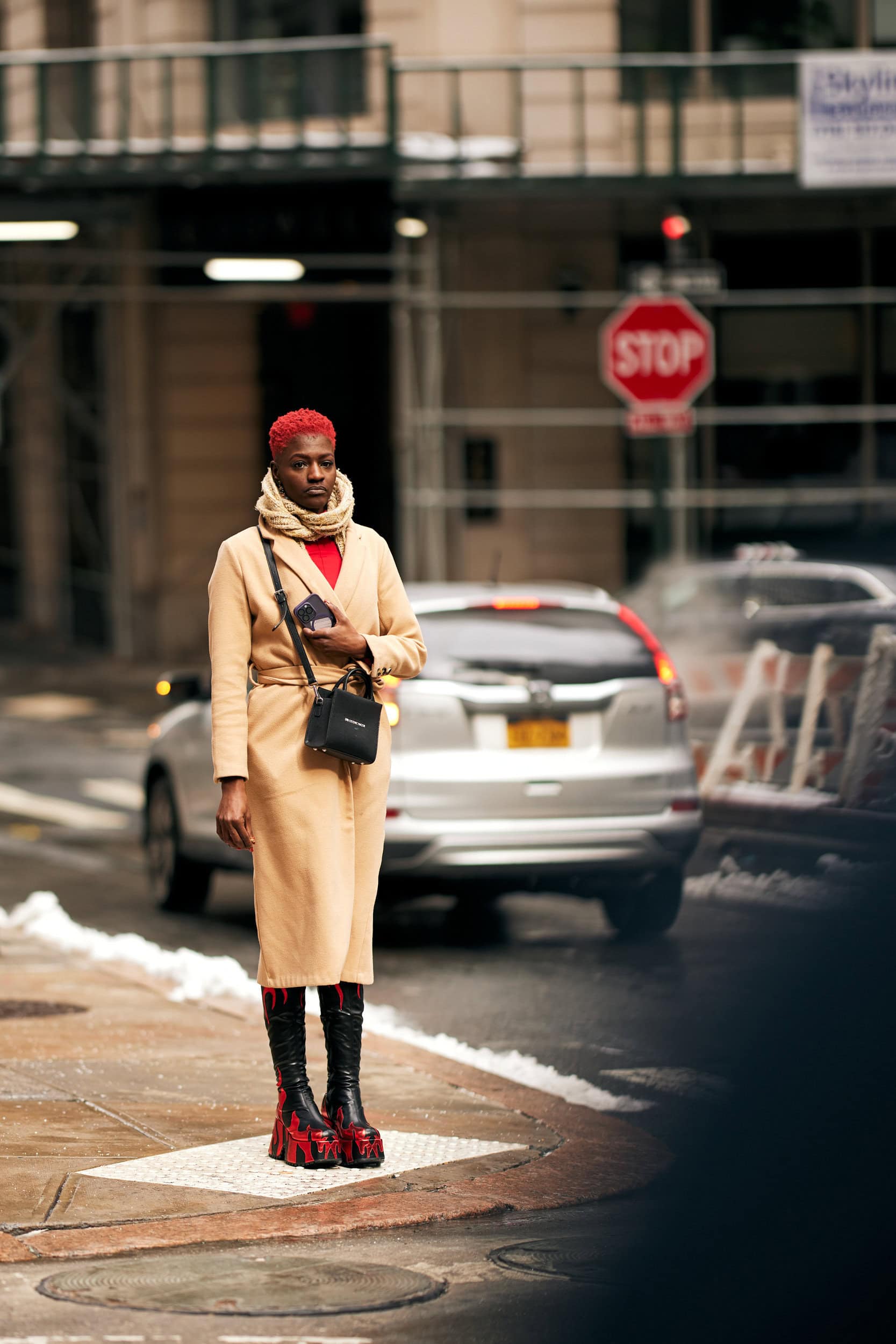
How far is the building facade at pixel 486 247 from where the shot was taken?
22.7 m

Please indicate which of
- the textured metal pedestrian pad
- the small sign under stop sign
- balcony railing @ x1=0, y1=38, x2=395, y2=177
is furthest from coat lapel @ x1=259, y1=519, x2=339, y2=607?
balcony railing @ x1=0, y1=38, x2=395, y2=177

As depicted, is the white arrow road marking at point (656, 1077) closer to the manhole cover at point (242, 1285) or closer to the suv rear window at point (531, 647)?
the manhole cover at point (242, 1285)

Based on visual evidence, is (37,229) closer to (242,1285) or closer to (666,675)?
(666,675)

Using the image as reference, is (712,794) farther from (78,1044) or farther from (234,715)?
(234,715)

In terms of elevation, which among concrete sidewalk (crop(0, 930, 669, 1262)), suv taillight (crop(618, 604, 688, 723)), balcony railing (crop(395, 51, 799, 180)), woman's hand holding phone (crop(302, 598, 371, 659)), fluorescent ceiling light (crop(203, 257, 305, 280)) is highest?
balcony railing (crop(395, 51, 799, 180))

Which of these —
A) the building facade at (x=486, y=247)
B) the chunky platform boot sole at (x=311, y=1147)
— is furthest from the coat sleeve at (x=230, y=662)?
the building facade at (x=486, y=247)

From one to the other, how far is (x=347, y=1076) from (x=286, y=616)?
3.98 feet

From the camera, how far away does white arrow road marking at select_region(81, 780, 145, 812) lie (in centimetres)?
1546

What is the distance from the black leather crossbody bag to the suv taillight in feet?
14.1

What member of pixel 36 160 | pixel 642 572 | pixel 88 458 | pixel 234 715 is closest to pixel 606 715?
pixel 234 715

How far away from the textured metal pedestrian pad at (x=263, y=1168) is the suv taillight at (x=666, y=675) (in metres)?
4.01

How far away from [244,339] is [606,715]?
1766 cm

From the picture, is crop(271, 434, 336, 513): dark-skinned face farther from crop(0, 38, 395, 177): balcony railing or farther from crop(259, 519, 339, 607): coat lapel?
crop(0, 38, 395, 177): balcony railing

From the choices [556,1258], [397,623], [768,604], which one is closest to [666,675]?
[397,623]
